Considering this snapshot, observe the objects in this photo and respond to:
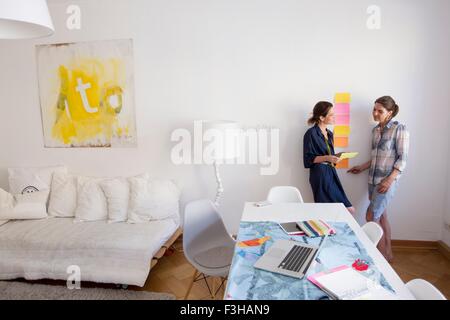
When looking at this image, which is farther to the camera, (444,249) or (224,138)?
(444,249)

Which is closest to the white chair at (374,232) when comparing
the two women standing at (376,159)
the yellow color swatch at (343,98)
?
the two women standing at (376,159)

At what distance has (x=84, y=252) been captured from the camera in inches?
103

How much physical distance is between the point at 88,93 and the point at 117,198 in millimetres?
1284

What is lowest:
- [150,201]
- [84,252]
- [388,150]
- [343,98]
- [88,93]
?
[84,252]

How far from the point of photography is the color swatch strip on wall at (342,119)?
9.98ft

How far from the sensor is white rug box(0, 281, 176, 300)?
2.46 meters

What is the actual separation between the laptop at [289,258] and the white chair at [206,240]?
1.99ft

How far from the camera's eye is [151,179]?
3.34 meters

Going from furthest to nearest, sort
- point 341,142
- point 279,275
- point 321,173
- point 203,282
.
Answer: point 341,142 < point 321,173 < point 203,282 < point 279,275

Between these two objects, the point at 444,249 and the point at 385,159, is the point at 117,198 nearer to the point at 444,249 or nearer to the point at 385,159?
the point at 385,159

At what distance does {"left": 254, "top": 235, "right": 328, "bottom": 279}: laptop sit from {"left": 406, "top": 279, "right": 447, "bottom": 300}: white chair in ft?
1.46

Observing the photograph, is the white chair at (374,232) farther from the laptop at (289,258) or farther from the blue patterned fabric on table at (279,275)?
the laptop at (289,258)

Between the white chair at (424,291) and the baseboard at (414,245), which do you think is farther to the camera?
the baseboard at (414,245)


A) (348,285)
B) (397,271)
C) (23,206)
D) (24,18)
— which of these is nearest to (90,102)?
(23,206)
